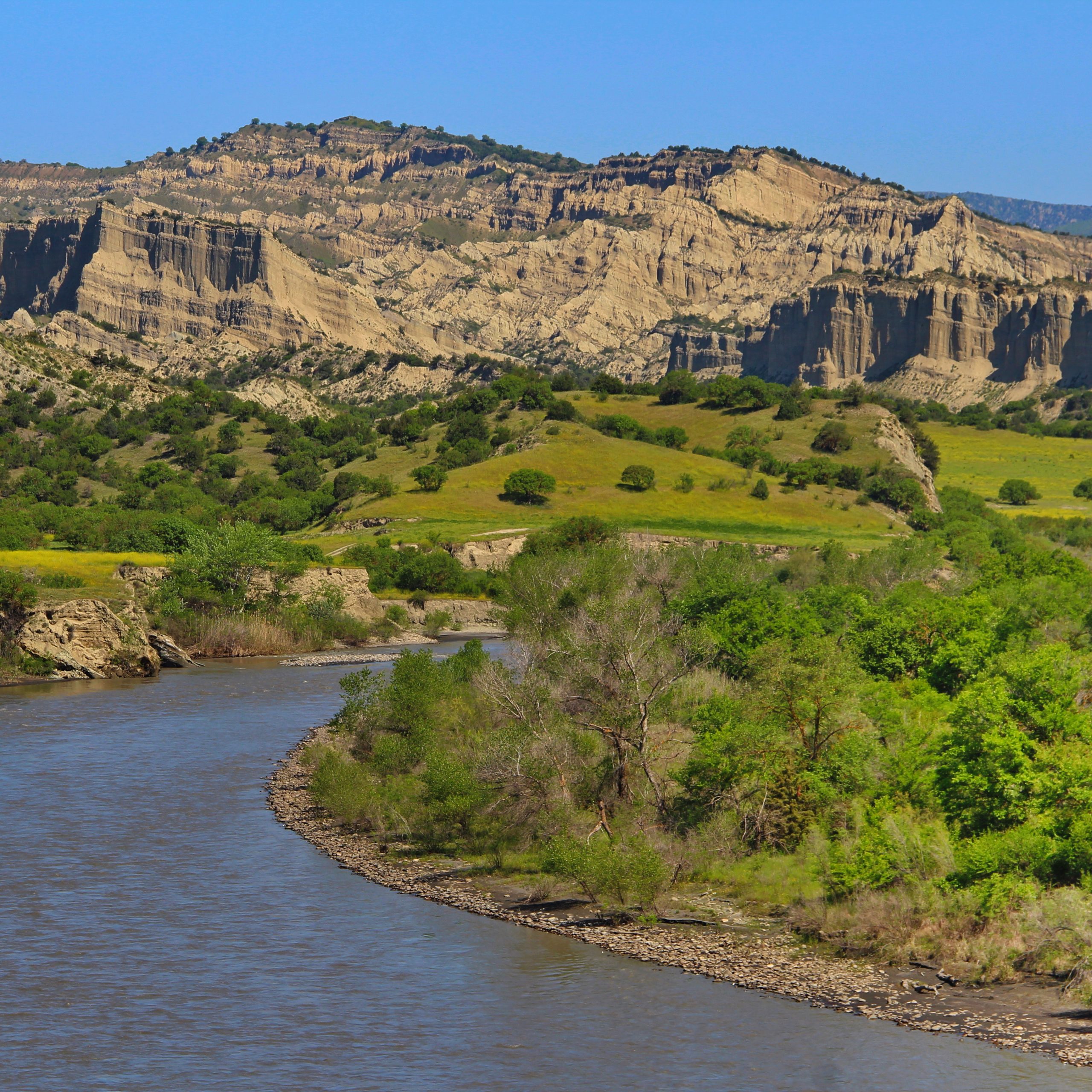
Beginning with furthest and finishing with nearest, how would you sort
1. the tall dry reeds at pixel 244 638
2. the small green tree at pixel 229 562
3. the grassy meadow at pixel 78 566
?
1. the small green tree at pixel 229 562
2. the tall dry reeds at pixel 244 638
3. the grassy meadow at pixel 78 566

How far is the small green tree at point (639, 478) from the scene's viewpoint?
11400cm

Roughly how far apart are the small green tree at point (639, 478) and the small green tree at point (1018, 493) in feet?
121

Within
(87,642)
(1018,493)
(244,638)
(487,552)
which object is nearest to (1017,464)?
(1018,493)

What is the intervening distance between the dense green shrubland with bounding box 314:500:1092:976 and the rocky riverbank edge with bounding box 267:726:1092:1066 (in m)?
0.75

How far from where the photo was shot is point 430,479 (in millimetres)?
114125

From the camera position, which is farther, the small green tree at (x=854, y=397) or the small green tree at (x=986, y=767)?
the small green tree at (x=854, y=397)

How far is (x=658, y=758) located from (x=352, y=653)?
149ft

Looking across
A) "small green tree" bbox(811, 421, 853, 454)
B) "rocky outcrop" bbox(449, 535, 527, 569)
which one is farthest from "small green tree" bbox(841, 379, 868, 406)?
"rocky outcrop" bbox(449, 535, 527, 569)

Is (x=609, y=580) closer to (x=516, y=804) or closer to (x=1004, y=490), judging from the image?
(x=516, y=804)

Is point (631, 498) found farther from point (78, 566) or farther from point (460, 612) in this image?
point (78, 566)

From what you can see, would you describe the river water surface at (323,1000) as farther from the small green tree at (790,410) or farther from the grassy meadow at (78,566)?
the small green tree at (790,410)

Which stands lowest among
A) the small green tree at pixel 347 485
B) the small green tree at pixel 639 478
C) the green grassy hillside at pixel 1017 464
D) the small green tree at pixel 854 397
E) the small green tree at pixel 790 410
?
the small green tree at pixel 347 485

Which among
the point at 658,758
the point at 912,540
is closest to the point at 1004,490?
the point at 912,540

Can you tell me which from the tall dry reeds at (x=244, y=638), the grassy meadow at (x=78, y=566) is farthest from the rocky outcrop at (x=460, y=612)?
the grassy meadow at (x=78, y=566)
